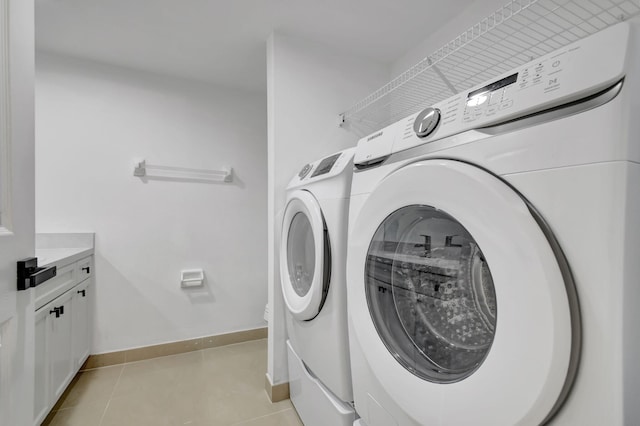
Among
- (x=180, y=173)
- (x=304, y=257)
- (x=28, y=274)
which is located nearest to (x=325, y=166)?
(x=304, y=257)

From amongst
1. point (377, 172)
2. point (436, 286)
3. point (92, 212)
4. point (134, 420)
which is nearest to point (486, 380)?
point (436, 286)

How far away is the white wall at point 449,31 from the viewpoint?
1383 mm

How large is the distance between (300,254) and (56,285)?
1306 millimetres

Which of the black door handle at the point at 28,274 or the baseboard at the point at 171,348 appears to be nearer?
the black door handle at the point at 28,274

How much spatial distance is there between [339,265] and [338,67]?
145 centimetres

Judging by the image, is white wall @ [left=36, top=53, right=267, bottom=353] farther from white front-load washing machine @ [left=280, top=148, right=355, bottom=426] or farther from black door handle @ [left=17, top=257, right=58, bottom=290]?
black door handle @ [left=17, top=257, right=58, bottom=290]

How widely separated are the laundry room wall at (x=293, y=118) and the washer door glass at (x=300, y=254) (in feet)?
0.68

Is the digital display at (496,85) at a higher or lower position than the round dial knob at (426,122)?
higher

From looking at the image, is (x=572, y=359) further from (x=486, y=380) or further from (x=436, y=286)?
(x=436, y=286)

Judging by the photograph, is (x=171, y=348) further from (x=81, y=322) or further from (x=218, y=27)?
(x=218, y=27)

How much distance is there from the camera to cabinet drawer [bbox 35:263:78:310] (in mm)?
1273

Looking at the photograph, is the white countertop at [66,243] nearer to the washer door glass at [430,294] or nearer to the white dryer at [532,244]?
the washer door glass at [430,294]

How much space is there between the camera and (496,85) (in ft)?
1.89

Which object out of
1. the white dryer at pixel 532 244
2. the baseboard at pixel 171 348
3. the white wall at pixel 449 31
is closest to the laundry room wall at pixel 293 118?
the white wall at pixel 449 31
